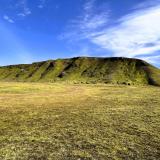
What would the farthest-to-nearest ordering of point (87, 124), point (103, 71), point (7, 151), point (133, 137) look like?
1. point (103, 71)
2. point (87, 124)
3. point (133, 137)
4. point (7, 151)

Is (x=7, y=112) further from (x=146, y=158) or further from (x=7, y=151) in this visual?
(x=146, y=158)

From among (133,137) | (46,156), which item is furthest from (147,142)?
(46,156)

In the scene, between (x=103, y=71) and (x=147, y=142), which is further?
(x=103, y=71)

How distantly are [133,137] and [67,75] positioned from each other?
180032mm

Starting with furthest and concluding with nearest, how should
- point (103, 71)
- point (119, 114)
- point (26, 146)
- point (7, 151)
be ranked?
point (103, 71) < point (119, 114) < point (26, 146) < point (7, 151)

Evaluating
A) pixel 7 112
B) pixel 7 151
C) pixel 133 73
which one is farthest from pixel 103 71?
pixel 7 151

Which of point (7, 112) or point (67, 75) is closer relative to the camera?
point (7, 112)

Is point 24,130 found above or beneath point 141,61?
beneath

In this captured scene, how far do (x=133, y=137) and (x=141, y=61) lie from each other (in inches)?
7116

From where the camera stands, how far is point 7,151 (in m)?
14.9

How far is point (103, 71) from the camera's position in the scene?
190875mm

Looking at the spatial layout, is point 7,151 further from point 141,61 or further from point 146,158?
point 141,61

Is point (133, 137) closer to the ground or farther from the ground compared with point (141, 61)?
closer to the ground

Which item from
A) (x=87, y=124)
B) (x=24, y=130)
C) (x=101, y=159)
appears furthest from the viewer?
(x=87, y=124)
